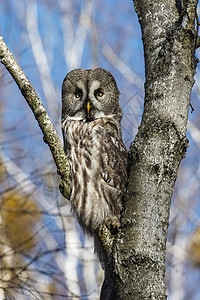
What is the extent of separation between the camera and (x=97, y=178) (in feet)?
11.6

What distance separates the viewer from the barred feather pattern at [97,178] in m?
3.44

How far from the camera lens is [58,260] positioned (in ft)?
20.3

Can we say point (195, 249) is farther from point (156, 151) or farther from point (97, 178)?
point (156, 151)

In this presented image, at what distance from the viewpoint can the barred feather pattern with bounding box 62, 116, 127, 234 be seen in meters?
3.44

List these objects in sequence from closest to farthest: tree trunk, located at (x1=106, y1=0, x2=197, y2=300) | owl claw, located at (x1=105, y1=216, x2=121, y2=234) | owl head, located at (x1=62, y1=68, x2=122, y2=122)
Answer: tree trunk, located at (x1=106, y1=0, x2=197, y2=300) → owl claw, located at (x1=105, y1=216, x2=121, y2=234) → owl head, located at (x1=62, y1=68, x2=122, y2=122)

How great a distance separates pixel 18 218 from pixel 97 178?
225 cm

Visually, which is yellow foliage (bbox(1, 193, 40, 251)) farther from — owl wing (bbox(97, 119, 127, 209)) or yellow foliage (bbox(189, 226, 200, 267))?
yellow foliage (bbox(189, 226, 200, 267))

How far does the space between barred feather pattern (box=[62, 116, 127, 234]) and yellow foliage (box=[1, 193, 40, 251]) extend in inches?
65.9

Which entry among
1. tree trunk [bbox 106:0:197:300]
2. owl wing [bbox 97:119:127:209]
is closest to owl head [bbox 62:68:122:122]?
owl wing [bbox 97:119:127:209]

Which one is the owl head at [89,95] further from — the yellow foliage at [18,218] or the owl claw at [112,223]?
the yellow foliage at [18,218]

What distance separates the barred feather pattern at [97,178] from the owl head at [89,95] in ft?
1.51

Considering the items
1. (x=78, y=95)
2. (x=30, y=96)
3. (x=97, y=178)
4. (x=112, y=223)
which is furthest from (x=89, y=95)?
(x=30, y=96)

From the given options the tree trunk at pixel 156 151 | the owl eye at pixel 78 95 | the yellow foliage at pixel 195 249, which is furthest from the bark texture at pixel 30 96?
the yellow foliage at pixel 195 249

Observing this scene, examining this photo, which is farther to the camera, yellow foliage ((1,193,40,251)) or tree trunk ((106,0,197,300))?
yellow foliage ((1,193,40,251))
